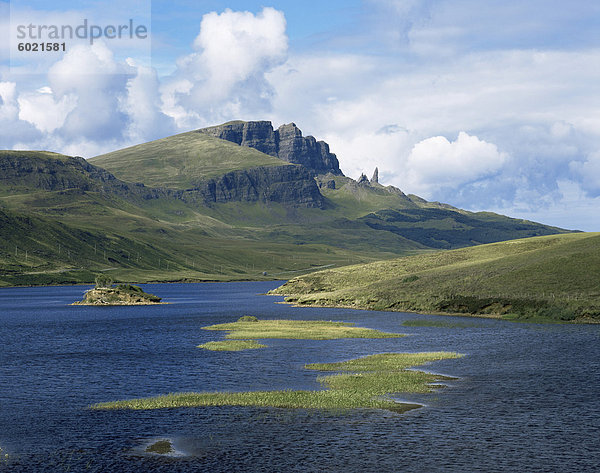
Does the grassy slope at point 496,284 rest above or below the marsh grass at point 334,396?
above

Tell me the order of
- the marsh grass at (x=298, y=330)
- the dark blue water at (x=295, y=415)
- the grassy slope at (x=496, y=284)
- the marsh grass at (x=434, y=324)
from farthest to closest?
the grassy slope at (x=496, y=284), the marsh grass at (x=434, y=324), the marsh grass at (x=298, y=330), the dark blue water at (x=295, y=415)

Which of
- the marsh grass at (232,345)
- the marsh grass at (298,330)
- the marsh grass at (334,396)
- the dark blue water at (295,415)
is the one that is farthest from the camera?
the marsh grass at (298,330)

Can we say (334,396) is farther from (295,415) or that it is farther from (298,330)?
(298,330)

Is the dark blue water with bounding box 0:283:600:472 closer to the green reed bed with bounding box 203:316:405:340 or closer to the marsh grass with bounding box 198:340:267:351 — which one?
the marsh grass with bounding box 198:340:267:351

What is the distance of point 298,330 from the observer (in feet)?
356

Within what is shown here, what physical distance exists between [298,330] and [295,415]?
6024 cm

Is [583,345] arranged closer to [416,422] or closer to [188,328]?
[416,422]

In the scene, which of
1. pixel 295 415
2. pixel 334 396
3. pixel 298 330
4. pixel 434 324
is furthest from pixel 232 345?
pixel 434 324

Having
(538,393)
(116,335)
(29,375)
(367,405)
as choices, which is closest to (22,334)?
(116,335)

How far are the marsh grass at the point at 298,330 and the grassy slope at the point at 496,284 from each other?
33334 millimetres

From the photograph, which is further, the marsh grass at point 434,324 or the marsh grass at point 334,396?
the marsh grass at point 434,324

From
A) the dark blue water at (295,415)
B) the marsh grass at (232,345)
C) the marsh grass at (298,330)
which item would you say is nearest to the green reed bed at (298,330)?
the marsh grass at (298,330)

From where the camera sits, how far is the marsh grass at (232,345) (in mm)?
87375

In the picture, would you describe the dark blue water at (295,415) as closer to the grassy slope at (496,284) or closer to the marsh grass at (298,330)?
the marsh grass at (298,330)
